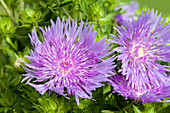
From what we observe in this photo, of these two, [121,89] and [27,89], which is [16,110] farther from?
[121,89]

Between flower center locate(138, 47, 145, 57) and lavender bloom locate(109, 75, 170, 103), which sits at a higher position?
flower center locate(138, 47, 145, 57)

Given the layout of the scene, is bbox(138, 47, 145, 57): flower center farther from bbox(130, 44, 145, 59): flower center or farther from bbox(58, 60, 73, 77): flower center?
bbox(58, 60, 73, 77): flower center

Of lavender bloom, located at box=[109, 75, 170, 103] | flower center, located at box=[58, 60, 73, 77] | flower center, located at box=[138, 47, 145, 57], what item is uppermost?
flower center, located at box=[138, 47, 145, 57]

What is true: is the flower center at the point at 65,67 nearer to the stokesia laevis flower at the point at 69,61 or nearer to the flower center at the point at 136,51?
the stokesia laevis flower at the point at 69,61

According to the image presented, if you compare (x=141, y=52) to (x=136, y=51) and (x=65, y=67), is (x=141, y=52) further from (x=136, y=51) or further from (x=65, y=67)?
(x=65, y=67)

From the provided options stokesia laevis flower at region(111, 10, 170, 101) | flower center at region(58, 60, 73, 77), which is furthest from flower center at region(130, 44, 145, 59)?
flower center at region(58, 60, 73, 77)

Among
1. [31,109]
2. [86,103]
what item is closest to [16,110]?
[31,109]

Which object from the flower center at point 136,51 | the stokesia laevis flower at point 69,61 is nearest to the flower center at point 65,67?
the stokesia laevis flower at point 69,61
